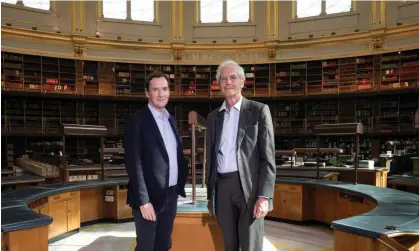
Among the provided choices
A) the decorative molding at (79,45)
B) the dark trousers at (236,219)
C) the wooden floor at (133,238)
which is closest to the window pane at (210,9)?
the decorative molding at (79,45)

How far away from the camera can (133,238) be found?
14.3 ft

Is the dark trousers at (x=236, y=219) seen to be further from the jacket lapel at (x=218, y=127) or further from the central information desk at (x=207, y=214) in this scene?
the central information desk at (x=207, y=214)

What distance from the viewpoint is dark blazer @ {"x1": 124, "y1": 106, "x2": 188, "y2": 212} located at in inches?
74.2

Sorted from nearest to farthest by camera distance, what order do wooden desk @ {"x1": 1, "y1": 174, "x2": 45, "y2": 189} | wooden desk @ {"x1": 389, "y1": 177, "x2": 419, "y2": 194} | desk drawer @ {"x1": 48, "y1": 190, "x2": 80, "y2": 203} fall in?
desk drawer @ {"x1": 48, "y1": 190, "x2": 80, "y2": 203}
wooden desk @ {"x1": 1, "y1": 174, "x2": 45, "y2": 189}
wooden desk @ {"x1": 389, "y1": 177, "x2": 419, "y2": 194}

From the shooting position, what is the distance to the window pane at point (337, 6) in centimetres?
1122

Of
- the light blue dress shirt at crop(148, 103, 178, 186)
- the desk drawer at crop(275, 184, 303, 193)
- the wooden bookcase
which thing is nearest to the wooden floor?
the desk drawer at crop(275, 184, 303, 193)

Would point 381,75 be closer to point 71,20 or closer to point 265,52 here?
point 265,52

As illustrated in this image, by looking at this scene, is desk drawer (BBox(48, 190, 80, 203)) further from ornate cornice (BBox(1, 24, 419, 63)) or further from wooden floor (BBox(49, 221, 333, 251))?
ornate cornice (BBox(1, 24, 419, 63))

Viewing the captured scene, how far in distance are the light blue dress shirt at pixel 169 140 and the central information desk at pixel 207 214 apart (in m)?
0.97

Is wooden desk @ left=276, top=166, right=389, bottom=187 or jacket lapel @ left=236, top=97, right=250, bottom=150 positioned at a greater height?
jacket lapel @ left=236, top=97, right=250, bottom=150

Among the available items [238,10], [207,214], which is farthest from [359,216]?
[238,10]

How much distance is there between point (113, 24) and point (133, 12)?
34.5 inches

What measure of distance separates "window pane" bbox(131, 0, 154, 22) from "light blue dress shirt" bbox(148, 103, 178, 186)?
1078 cm

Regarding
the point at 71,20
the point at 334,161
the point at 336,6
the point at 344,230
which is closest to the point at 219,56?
the point at 336,6
